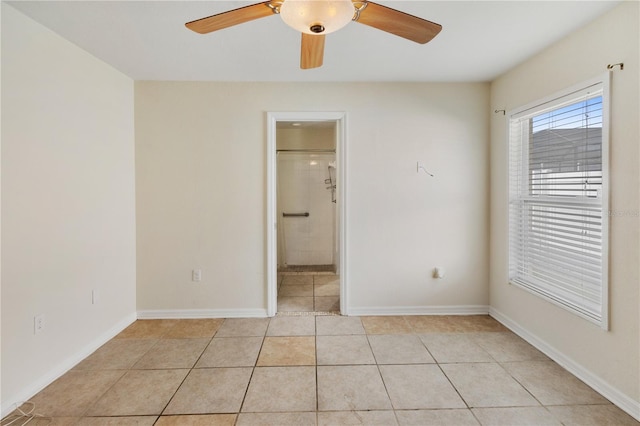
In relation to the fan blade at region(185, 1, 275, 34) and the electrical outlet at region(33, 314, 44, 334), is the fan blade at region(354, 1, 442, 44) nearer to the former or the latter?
the fan blade at region(185, 1, 275, 34)

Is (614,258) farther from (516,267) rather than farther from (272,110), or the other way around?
(272,110)

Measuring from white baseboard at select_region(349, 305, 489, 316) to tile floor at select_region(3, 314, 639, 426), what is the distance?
25 centimetres

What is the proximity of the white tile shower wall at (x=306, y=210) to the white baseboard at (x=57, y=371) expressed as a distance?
258 cm

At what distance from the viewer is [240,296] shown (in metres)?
3.00

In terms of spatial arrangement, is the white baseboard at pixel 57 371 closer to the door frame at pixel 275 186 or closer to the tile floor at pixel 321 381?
the tile floor at pixel 321 381

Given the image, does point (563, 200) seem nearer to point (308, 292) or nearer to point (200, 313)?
point (308, 292)

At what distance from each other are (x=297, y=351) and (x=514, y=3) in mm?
2708

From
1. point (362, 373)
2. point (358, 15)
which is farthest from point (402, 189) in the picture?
point (358, 15)

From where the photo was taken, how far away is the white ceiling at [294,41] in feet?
5.82

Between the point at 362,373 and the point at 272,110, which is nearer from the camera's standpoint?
the point at 362,373

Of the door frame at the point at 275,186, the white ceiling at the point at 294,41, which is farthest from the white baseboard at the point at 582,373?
the white ceiling at the point at 294,41

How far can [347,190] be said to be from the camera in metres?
2.97

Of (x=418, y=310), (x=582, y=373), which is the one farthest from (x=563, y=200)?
(x=418, y=310)

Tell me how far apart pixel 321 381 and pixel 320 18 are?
6.65ft
